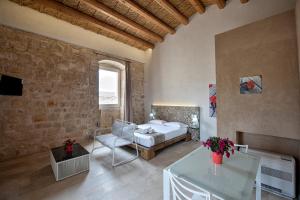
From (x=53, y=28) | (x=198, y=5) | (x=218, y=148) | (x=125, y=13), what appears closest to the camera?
(x=218, y=148)

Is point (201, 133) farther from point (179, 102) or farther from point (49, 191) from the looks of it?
point (49, 191)

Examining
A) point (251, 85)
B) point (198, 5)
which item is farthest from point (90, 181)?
point (198, 5)

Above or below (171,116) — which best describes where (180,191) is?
below

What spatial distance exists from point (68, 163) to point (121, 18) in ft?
12.6

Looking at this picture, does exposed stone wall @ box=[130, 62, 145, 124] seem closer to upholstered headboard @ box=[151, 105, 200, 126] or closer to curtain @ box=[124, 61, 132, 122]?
curtain @ box=[124, 61, 132, 122]

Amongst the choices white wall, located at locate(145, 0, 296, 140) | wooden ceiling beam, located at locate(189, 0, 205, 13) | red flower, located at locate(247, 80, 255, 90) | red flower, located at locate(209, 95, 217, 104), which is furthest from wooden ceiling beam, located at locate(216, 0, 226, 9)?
red flower, located at locate(247, 80, 255, 90)

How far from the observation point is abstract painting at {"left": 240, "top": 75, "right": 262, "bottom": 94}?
219cm

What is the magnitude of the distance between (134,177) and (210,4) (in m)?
4.98

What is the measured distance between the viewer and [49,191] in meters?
1.95

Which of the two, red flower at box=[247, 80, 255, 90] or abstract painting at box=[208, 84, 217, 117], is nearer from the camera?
red flower at box=[247, 80, 255, 90]

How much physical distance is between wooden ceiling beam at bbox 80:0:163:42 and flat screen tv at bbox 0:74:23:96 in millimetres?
2308

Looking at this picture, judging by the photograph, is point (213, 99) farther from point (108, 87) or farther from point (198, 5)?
point (108, 87)

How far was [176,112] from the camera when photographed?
474 cm

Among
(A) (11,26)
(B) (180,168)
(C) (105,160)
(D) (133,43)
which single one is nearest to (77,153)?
(C) (105,160)
